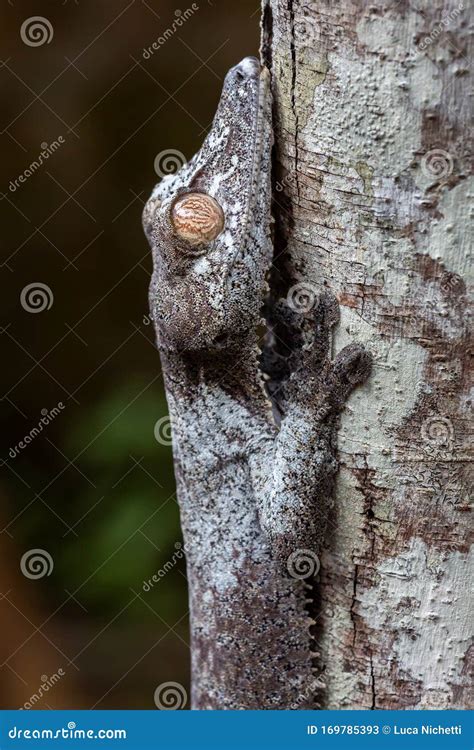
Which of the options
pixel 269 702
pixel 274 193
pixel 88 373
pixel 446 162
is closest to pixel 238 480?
pixel 269 702

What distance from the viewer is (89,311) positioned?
5.82m

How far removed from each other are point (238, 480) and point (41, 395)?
3.05 m
